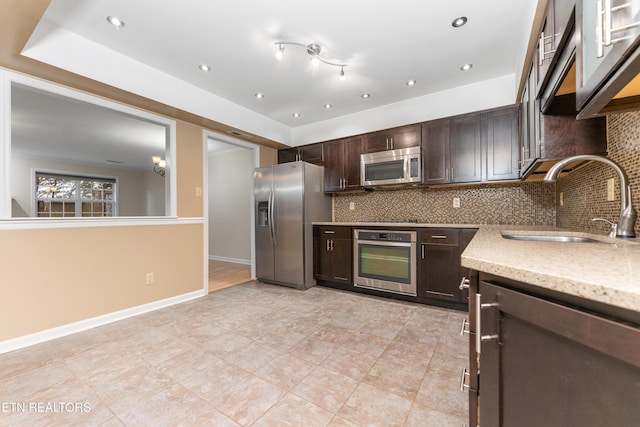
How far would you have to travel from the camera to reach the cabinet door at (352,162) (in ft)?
12.4

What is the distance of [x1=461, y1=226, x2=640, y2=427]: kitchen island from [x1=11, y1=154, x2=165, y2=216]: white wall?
27.2 feet

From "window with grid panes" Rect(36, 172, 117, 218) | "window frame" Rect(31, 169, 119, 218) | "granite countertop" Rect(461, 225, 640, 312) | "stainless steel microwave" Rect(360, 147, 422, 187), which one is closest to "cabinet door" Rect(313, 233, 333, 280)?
"stainless steel microwave" Rect(360, 147, 422, 187)

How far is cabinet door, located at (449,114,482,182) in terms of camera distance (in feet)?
9.73

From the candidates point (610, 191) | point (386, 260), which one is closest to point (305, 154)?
point (386, 260)

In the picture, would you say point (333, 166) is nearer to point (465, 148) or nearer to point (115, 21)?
point (465, 148)

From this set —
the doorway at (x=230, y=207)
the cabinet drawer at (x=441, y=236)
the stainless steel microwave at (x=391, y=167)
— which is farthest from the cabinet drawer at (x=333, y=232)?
the doorway at (x=230, y=207)

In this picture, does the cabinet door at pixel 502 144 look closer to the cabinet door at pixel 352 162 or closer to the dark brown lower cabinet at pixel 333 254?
the cabinet door at pixel 352 162

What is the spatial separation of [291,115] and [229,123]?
1001 mm

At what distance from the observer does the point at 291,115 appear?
160 inches

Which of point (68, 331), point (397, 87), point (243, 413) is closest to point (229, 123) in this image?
point (397, 87)

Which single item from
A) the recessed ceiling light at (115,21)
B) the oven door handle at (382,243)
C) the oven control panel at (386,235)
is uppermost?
the recessed ceiling light at (115,21)

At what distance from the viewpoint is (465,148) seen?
3.04 m

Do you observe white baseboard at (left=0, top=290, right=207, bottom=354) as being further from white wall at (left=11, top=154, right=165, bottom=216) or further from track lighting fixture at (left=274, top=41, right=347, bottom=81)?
white wall at (left=11, top=154, right=165, bottom=216)

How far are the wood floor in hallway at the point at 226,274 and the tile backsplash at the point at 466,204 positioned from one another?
200 cm
